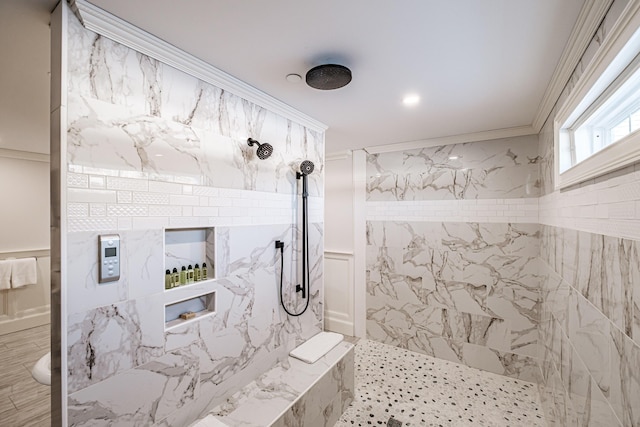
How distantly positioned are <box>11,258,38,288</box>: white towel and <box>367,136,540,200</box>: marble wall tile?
4.71m

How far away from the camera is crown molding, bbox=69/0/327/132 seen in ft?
3.92

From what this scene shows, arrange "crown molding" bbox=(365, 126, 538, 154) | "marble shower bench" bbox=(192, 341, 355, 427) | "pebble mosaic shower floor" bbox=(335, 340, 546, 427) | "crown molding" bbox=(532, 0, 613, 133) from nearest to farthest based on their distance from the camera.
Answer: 1. "crown molding" bbox=(532, 0, 613, 133)
2. "marble shower bench" bbox=(192, 341, 355, 427)
3. "pebble mosaic shower floor" bbox=(335, 340, 546, 427)
4. "crown molding" bbox=(365, 126, 538, 154)

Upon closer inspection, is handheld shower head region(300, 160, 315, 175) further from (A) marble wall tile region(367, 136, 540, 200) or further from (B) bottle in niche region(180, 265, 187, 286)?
(A) marble wall tile region(367, 136, 540, 200)

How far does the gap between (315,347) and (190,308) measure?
1.15m

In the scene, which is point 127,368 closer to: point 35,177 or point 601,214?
point 601,214

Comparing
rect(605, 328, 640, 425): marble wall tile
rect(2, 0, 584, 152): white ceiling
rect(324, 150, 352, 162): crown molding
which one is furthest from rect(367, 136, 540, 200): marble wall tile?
rect(605, 328, 640, 425): marble wall tile

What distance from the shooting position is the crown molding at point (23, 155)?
12.6 feet

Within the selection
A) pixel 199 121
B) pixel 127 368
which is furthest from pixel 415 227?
pixel 127 368

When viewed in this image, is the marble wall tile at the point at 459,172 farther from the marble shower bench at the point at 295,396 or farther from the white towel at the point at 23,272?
the white towel at the point at 23,272

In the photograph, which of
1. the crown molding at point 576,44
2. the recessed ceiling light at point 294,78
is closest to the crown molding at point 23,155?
the recessed ceiling light at point 294,78

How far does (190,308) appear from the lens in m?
1.71

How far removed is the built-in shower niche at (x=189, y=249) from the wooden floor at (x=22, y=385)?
188 centimetres

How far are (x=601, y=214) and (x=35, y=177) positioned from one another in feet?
19.8

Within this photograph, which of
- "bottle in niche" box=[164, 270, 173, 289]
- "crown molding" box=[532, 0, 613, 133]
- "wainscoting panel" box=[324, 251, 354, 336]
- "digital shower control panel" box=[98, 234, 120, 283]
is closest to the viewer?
"crown molding" box=[532, 0, 613, 133]
